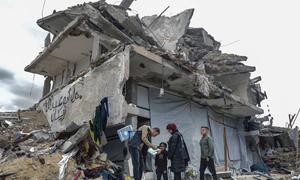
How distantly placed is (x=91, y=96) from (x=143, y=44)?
2.69 metres

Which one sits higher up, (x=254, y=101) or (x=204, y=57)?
(x=204, y=57)

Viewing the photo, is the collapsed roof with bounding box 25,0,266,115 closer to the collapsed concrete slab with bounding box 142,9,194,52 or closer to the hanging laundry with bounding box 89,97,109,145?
the collapsed concrete slab with bounding box 142,9,194,52

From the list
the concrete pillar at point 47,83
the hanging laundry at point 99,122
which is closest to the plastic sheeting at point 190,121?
the hanging laundry at point 99,122

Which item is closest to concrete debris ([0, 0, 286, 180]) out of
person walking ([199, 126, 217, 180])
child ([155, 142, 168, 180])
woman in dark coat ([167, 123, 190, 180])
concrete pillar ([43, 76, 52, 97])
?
concrete pillar ([43, 76, 52, 97])

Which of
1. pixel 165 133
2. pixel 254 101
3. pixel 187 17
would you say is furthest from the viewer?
pixel 254 101

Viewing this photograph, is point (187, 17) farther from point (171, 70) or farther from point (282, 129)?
point (282, 129)

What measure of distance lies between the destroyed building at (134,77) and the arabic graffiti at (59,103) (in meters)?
0.03

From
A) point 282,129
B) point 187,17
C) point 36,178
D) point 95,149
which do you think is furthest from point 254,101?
point 36,178

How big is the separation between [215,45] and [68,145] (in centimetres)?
1196

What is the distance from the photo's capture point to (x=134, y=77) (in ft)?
33.8

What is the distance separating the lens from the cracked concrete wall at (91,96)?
27.8 ft

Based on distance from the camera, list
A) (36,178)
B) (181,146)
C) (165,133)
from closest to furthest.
→ 1. (36,178)
2. (181,146)
3. (165,133)

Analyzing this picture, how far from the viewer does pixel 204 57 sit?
14375 millimetres

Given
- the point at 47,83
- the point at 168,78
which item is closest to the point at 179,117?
the point at 168,78
